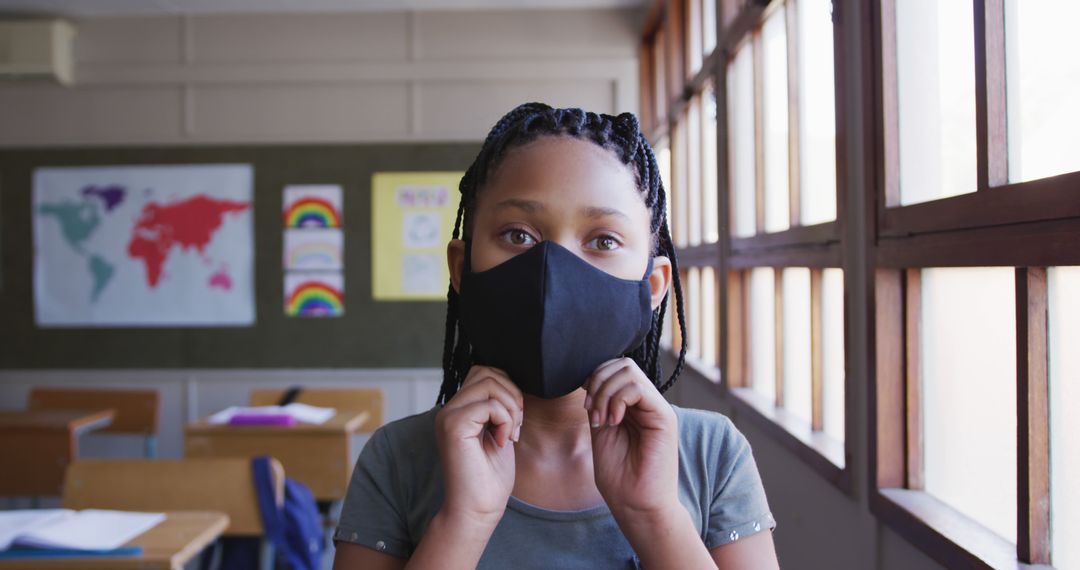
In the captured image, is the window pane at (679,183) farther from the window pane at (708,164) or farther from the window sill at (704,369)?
the window sill at (704,369)

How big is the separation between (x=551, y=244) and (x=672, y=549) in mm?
362

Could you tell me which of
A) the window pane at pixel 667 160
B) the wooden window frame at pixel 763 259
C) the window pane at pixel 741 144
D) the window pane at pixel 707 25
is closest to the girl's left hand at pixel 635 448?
the wooden window frame at pixel 763 259

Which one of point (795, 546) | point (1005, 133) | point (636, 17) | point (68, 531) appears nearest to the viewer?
point (1005, 133)

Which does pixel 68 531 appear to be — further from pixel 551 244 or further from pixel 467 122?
pixel 467 122

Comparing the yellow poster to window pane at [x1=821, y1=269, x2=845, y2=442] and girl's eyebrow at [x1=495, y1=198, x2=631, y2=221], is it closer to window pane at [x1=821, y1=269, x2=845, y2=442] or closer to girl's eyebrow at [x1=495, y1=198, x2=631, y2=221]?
window pane at [x1=821, y1=269, x2=845, y2=442]

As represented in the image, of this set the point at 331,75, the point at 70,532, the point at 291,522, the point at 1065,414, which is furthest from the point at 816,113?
the point at 331,75

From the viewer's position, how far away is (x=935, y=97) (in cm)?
139

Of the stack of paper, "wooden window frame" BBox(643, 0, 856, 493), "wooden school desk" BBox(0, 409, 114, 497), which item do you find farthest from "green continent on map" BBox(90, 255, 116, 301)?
"wooden window frame" BBox(643, 0, 856, 493)

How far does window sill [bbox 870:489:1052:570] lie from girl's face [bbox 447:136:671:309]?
0.63 metres

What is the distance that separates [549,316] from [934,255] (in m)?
0.70

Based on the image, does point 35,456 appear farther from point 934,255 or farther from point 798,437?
point 934,255

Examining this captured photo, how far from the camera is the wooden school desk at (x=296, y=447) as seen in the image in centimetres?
336

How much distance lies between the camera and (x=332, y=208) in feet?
16.3

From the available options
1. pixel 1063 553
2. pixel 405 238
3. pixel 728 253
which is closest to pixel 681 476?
pixel 1063 553
